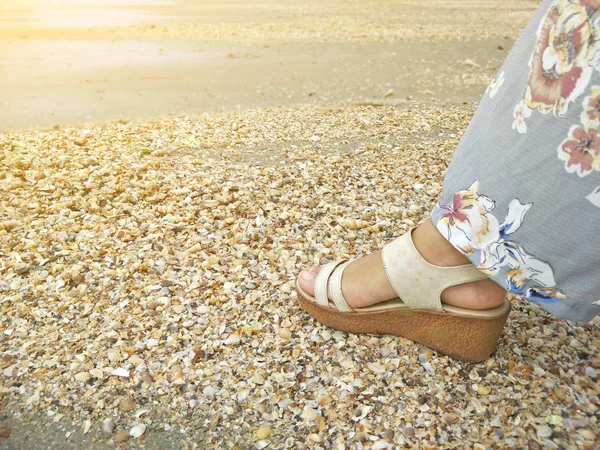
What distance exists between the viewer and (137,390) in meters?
1.46

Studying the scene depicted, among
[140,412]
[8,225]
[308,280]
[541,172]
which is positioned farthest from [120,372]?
[541,172]

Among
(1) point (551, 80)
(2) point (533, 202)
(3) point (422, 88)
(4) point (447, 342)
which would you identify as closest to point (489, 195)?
(2) point (533, 202)

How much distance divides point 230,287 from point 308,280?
1.03 feet

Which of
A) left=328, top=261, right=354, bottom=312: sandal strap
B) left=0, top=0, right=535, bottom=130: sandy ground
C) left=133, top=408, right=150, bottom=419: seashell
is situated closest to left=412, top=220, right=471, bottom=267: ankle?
left=328, top=261, right=354, bottom=312: sandal strap

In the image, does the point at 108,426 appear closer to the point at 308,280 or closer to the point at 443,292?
the point at 308,280

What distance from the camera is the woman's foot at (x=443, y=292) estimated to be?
1.38 metres

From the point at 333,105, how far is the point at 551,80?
299 cm

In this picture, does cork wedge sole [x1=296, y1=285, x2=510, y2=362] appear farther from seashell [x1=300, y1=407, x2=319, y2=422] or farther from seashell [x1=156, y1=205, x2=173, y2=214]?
seashell [x1=156, y1=205, x2=173, y2=214]

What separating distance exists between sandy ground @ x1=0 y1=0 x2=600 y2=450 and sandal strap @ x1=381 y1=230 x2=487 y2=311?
20 centimetres

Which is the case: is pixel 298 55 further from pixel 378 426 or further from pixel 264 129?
pixel 378 426

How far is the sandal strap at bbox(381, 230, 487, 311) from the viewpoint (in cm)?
138

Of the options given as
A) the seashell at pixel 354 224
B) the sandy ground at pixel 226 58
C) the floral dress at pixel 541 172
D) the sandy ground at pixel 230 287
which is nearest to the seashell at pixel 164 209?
the sandy ground at pixel 230 287

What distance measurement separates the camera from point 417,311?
1508 millimetres

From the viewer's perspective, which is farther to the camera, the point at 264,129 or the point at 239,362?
the point at 264,129
